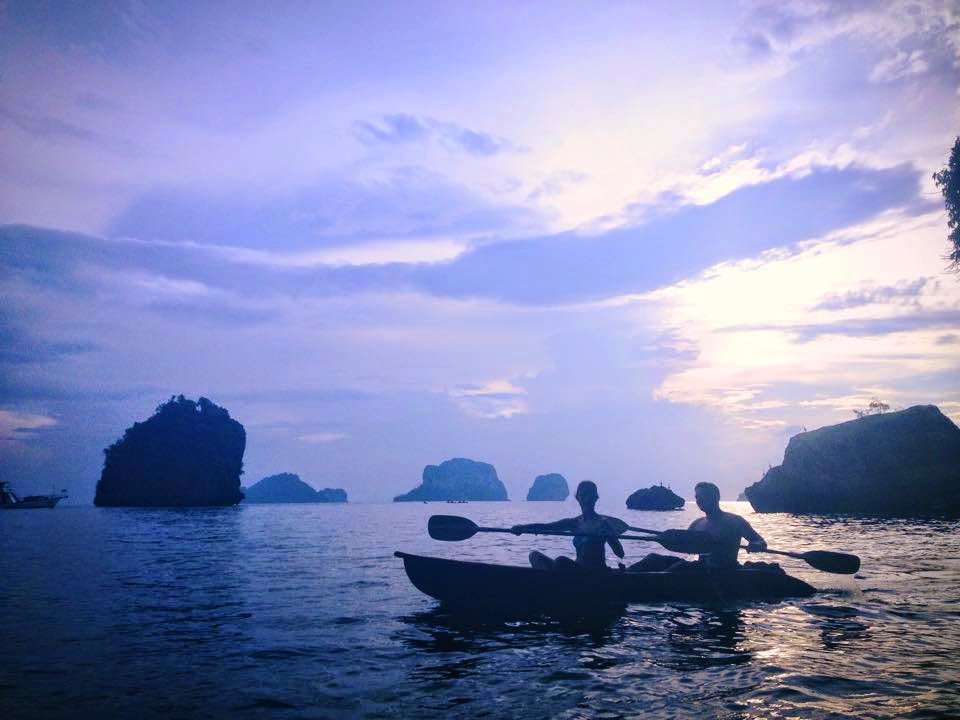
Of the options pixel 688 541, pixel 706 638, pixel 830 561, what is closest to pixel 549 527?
pixel 688 541

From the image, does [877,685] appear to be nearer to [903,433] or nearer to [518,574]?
[518,574]

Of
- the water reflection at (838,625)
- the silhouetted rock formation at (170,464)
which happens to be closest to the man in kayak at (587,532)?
the water reflection at (838,625)

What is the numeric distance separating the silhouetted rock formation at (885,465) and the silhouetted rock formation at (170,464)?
10531 cm

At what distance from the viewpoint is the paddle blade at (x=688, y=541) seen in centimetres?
1256

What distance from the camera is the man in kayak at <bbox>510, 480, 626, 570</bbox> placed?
1195 centimetres

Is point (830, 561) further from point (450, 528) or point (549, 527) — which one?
point (450, 528)

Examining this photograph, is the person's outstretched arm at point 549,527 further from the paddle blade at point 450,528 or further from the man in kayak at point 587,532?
the paddle blade at point 450,528

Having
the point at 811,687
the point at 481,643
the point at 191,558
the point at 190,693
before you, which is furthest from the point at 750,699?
the point at 191,558

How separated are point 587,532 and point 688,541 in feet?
7.97

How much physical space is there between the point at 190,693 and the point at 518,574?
626 centimetres

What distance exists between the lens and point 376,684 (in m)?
7.46

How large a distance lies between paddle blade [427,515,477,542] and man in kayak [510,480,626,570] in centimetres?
188


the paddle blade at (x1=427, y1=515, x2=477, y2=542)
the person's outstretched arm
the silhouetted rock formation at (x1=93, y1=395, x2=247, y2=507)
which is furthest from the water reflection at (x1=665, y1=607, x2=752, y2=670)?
the silhouetted rock formation at (x1=93, y1=395, x2=247, y2=507)

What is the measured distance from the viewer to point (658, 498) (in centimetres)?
12031
